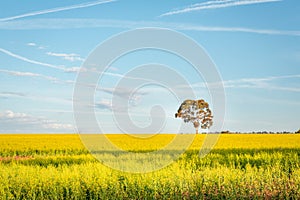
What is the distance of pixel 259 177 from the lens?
1108 cm

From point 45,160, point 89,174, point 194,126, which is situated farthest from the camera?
point 194,126

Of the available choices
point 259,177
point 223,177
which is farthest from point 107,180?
point 259,177

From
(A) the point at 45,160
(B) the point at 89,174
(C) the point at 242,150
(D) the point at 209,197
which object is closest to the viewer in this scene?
(D) the point at 209,197

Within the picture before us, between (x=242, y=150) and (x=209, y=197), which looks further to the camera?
(x=242, y=150)

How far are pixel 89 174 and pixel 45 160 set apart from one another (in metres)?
9.69

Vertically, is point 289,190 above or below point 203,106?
below

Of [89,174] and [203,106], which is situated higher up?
[203,106]

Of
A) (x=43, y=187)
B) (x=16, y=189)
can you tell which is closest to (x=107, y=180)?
(x=43, y=187)

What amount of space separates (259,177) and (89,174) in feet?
16.6

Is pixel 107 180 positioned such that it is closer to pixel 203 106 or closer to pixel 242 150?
pixel 242 150

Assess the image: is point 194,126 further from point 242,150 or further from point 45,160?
point 45,160

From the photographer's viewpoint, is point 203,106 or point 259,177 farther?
point 203,106

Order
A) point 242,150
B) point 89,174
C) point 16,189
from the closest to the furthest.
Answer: point 16,189
point 89,174
point 242,150

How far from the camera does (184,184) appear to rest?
1056 centimetres
